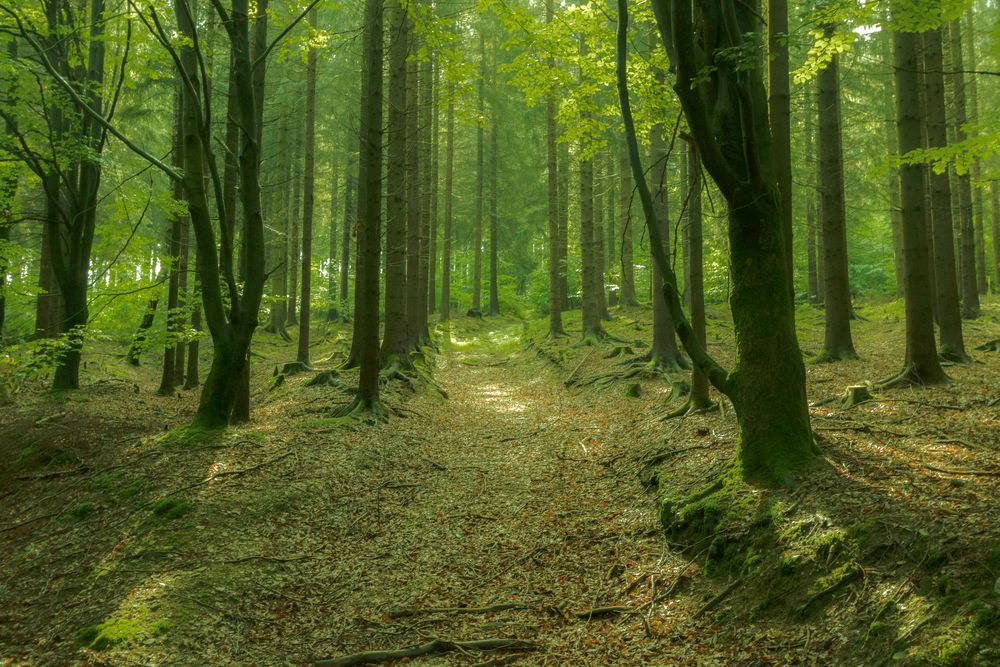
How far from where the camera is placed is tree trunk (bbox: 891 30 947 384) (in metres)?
8.19

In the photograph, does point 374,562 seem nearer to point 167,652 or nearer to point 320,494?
point 320,494

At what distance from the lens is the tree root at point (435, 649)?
13.3ft

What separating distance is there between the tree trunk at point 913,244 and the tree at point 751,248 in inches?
161

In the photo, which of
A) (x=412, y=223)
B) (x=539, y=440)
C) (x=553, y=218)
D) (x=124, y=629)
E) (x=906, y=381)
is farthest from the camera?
(x=553, y=218)

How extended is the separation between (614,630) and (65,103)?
12353 mm

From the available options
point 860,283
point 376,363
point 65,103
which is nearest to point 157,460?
point 376,363

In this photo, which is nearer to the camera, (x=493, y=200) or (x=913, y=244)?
(x=913, y=244)

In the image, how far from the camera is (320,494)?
6738 millimetres

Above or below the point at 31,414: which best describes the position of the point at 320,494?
below

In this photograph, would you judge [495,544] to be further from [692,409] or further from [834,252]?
[834,252]

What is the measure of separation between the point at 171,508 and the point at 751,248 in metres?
6.08

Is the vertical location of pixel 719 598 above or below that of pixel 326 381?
below

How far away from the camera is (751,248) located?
5.46 meters

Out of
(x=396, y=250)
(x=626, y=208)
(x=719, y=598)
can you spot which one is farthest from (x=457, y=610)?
(x=626, y=208)
